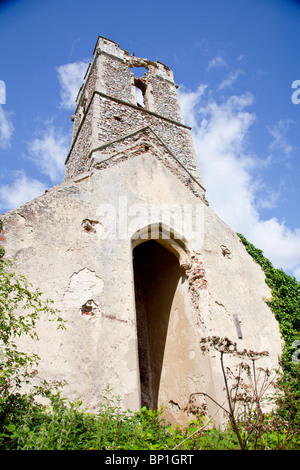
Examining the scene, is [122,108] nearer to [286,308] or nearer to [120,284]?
[120,284]

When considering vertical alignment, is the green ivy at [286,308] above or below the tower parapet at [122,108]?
below

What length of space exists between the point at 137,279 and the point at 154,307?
1167 mm

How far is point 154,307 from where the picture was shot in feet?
23.6

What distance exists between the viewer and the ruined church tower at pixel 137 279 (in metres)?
4.08

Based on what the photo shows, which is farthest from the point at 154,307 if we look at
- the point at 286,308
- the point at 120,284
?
the point at 286,308

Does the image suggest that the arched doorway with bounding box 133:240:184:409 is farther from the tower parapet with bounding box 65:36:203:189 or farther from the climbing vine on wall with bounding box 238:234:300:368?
the tower parapet with bounding box 65:36:203:189

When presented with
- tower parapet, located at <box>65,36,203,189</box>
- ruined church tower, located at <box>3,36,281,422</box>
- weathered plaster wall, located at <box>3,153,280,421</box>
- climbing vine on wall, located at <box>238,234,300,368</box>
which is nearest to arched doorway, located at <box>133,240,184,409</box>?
ruined church tower, located at <box>3,36,281,422</box>

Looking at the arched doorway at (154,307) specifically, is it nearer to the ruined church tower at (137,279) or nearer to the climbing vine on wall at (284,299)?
the ruined church tower at (137,279)

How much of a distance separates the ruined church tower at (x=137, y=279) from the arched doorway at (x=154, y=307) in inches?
1.0

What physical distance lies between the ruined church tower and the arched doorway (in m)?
0.03

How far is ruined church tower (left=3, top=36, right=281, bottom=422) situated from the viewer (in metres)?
4.08

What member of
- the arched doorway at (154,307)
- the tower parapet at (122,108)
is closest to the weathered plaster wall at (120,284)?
the arched doorway at (154,307)

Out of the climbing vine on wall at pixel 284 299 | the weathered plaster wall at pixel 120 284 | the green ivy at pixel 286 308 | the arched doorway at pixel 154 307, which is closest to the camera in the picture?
the weathered plaster wall at pixel 120 284
